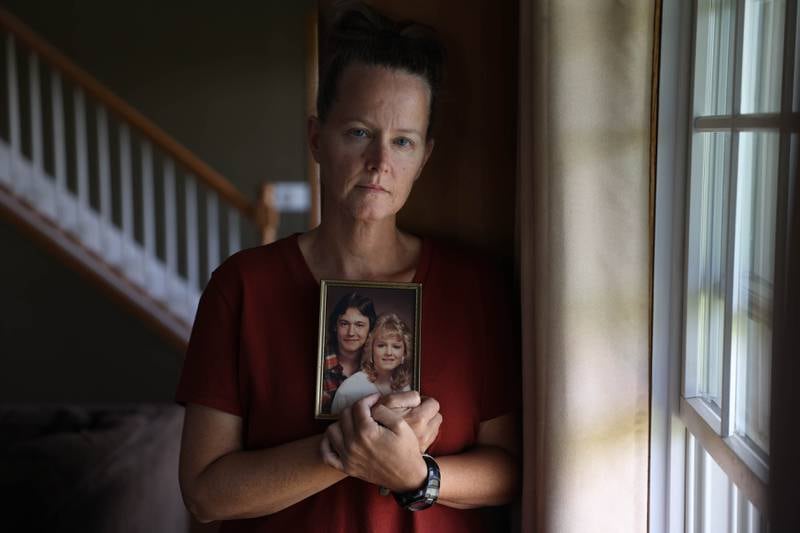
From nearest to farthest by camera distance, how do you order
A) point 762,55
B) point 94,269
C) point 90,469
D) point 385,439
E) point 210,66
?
point 762,55 → point 385,439 → point 90,469 → point 94,269 → point 210,66

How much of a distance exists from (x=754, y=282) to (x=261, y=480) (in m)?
0.80

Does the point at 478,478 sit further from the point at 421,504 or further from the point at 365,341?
the point at 365,341

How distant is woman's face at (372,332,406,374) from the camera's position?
1.45m

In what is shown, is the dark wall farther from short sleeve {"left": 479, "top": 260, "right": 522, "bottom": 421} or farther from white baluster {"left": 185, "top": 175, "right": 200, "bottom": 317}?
short sleeve {"left": 479, "top": 260, "right": 522, "bottom": 421}

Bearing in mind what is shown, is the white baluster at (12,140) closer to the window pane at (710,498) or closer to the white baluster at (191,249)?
the white baluster at (191,249)

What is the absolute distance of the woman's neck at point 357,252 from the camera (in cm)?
157

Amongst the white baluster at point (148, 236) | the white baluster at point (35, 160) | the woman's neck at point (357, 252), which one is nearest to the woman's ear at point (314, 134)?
the woman's neck at point (357, 252)

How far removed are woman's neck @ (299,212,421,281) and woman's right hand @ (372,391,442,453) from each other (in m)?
0.26

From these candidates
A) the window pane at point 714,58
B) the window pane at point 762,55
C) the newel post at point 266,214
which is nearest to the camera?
the window pane at point 762,55

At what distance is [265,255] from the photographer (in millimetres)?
1593

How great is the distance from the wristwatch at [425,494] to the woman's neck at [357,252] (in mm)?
338

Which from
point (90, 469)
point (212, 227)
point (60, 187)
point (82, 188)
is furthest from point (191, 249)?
point (90, 469)

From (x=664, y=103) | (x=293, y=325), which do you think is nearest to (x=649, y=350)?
(x=664, y=103)

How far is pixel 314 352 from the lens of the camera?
5.02 ft
